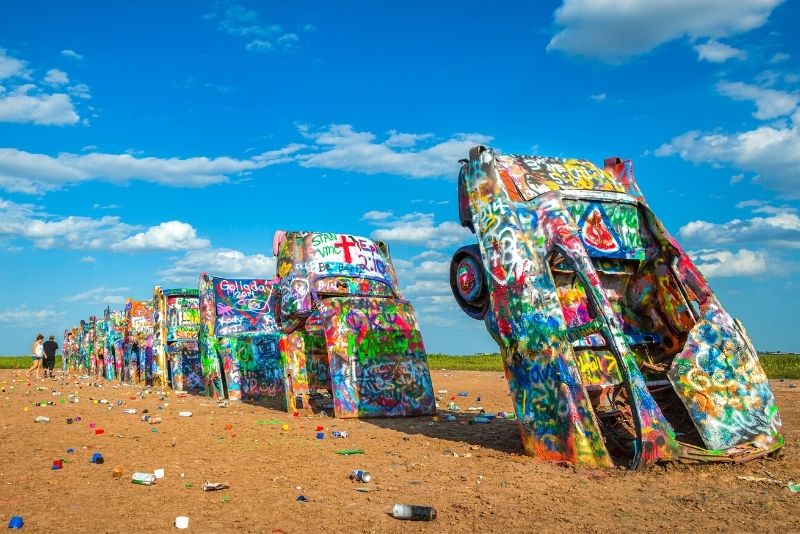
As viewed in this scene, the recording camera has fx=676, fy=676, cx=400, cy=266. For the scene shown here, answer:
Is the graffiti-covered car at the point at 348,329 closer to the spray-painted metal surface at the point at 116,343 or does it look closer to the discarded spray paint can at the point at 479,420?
the discarded spray paint can at the point at 479,420

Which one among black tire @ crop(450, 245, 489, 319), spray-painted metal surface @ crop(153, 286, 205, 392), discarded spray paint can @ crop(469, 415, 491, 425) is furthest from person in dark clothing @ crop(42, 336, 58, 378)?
black tire @ crop(450, 245, 489, 319)

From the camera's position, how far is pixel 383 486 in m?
6.40

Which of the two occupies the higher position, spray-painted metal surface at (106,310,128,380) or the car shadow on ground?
spray-painted metal surface at (106,310,128,380)

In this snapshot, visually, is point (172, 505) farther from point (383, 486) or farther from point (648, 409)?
point (648, 409)

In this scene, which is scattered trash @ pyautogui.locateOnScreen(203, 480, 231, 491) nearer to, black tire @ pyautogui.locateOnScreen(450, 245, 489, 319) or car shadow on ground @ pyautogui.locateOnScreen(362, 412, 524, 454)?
car shadow on ground @ pyautogui.locateOnScreen(362, 412, 524, 454)

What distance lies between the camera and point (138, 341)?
24938 millimetres

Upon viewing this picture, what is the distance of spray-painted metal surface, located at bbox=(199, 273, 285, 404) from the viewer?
632 inches

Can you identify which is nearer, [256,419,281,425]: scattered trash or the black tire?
the black tire

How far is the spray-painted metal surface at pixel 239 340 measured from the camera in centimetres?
1606

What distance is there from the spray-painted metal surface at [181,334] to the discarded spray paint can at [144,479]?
13.9 metres

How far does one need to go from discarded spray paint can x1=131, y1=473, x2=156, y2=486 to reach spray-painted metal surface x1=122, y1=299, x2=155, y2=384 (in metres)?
17.7

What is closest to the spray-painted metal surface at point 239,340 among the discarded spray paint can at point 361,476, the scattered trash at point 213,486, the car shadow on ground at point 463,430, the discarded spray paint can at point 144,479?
the car shadow on ground at point 463,430

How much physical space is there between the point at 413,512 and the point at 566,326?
9.50ft

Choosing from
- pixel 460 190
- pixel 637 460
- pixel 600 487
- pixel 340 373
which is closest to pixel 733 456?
pixel 637 460
